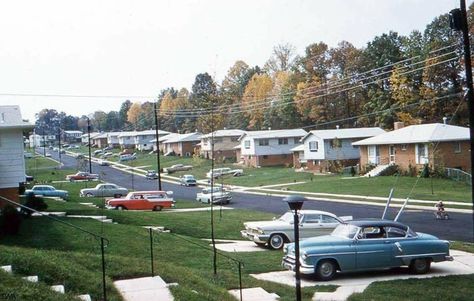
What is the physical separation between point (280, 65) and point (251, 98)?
8073mm

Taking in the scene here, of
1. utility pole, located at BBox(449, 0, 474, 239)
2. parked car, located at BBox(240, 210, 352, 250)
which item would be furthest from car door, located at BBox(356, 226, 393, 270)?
parked car, located at BBox(240, 210, 352, 250)

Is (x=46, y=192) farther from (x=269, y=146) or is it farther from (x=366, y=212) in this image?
(x=269, y=146)

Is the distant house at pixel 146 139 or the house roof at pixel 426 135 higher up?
the distant house at pixel 146 139

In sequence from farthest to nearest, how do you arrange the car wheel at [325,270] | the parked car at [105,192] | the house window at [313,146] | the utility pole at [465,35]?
the house window at [313,146] → the parked car at [105,192] → the car wheel at [325,270] → the utility pole at [465,35]

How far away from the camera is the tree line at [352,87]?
2606 inches

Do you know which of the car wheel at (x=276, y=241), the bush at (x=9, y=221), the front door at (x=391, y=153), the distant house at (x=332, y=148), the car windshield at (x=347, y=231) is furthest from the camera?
the distant house at (x=332, y=148)

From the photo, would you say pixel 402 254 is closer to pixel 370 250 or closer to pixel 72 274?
pixel 370 250

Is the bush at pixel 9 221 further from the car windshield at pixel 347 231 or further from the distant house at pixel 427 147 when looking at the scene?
the distant house at pixel 427 147

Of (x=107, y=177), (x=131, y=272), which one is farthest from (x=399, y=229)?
(x=107, y=177)

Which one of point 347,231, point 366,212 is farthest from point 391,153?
point 347,231

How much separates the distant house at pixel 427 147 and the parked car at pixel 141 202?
2275cm

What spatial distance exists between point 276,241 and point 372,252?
515 cm

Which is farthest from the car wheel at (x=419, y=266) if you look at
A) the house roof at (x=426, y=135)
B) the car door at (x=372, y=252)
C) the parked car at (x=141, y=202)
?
the house roof at (x=426, y=135)

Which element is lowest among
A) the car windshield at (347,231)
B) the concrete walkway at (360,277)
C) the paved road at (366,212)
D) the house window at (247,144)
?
the paved road at (366,212)
